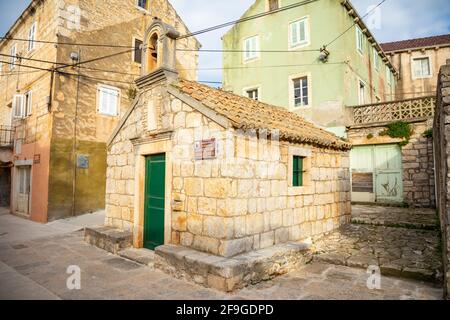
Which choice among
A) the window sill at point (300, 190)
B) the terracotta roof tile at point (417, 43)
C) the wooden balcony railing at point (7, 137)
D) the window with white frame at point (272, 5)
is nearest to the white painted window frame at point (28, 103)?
the wooden balcony railing at point (7, 137)

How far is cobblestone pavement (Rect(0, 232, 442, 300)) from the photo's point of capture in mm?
4129

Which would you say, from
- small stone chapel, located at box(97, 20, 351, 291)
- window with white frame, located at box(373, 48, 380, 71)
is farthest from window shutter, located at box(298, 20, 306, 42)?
small stone chapel, located at box(97, 20, 351, 291)

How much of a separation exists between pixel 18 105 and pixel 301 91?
1372 centimetres

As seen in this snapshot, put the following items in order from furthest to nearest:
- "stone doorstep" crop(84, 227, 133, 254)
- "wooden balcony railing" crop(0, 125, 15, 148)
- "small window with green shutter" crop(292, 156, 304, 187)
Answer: "wooden balcony railing" crop(0, 125, 15, 148) < "small window with green shutter" crop(292, 156, 304, 187) < "stone doorstep" crop(84, 227, 133, 254)

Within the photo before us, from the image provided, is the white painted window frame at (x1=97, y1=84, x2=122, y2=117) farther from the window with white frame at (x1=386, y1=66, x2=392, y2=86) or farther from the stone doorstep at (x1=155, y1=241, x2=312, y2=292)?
the window with white frame at (x1=386, y1=66, x2=392, y2=86)

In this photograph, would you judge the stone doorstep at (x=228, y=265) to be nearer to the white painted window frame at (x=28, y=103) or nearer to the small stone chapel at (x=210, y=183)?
the small stone chapel at (x=210, y=183)

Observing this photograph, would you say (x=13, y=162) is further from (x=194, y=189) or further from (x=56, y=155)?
(x=194, y=189)

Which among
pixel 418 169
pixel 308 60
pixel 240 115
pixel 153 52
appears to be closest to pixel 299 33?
pixel 308 60

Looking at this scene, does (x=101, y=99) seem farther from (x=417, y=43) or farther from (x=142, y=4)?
(x=417, y=43)

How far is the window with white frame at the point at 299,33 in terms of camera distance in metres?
14.0

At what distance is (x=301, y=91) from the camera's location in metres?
14.1

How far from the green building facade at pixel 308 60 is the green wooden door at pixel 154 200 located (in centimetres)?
846

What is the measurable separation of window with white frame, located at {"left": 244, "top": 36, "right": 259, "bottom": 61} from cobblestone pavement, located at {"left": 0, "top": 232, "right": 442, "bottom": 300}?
1308cm
